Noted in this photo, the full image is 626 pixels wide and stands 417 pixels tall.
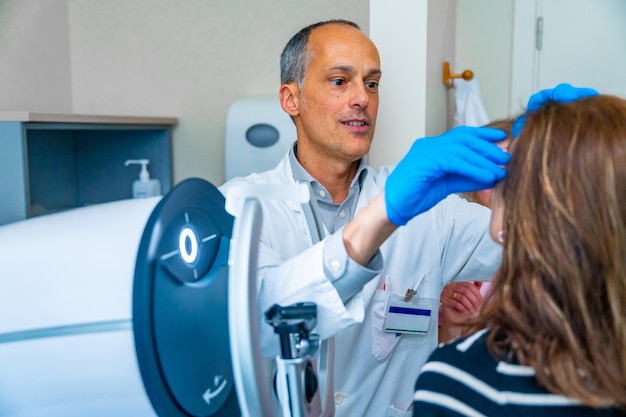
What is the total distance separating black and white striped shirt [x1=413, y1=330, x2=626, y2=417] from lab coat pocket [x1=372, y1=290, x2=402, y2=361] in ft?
1.83

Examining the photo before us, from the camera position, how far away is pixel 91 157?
229 cm

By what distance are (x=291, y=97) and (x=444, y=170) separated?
2.43 ft

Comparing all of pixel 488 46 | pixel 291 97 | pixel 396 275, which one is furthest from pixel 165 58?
pixel 396 275

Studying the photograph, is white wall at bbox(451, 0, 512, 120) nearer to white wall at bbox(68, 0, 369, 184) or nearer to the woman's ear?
white wall at bbox(68, 0, 369, 184)

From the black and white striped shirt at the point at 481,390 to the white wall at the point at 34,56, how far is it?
5.83 ft

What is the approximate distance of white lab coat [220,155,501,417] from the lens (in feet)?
4.09

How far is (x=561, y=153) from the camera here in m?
0.66

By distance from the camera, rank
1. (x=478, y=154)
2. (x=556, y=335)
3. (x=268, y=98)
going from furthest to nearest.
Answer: (x=268, y=98) → (x=478, y=154) → (x=556, y=335)

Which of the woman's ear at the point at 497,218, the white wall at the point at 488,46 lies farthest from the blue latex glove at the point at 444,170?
the white wall at the point at 488,46

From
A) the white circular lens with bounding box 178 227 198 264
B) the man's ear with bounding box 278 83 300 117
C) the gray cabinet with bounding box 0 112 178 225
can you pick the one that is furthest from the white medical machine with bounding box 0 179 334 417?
the gray cabinet with bounding box 0 112 178 225

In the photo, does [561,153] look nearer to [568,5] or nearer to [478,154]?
[478,154]

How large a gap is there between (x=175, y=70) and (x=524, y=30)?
4.28ft

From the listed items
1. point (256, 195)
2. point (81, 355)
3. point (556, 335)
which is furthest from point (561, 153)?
point (81, 355)

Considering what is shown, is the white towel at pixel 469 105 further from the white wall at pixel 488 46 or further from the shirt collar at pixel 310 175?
the shirt collar at pixel 310 175
